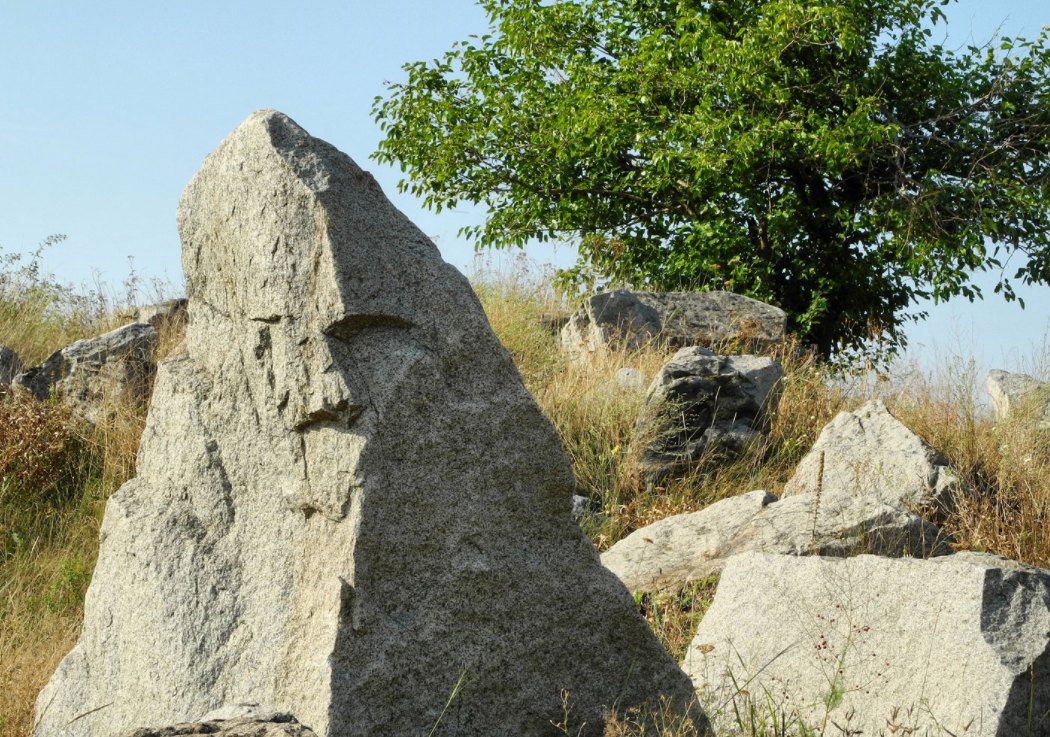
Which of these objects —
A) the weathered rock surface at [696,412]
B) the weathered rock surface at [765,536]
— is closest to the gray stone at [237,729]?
the weathered rock surface at [765,536]

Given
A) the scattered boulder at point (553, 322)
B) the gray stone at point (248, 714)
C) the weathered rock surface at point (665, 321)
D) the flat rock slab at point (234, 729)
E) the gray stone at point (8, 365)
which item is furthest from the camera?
the scattered boulder at point (553, 322)

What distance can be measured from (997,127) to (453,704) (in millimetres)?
11986

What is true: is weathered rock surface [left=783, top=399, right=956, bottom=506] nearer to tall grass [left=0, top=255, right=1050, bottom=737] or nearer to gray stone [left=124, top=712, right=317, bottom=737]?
tall grass [left=0, top=255, right=1050, bottom=737]

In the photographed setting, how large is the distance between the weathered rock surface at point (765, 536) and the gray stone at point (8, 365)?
18.4ft

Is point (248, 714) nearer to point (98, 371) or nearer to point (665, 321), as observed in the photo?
point (98, 371)

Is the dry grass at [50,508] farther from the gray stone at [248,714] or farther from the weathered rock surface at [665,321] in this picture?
the weathered rock surface at [665,321]

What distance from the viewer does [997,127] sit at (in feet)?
40.0

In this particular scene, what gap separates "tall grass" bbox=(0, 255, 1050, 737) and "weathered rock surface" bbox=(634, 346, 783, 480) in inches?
4.5

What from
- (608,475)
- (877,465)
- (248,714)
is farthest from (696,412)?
(248,714)

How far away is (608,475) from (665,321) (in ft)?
10.8

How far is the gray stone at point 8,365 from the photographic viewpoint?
8023 mm

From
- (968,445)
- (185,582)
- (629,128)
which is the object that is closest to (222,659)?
(185,582)

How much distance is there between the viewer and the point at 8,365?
26.8ft

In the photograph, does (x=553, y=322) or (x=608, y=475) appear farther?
(x=553, y=322)
